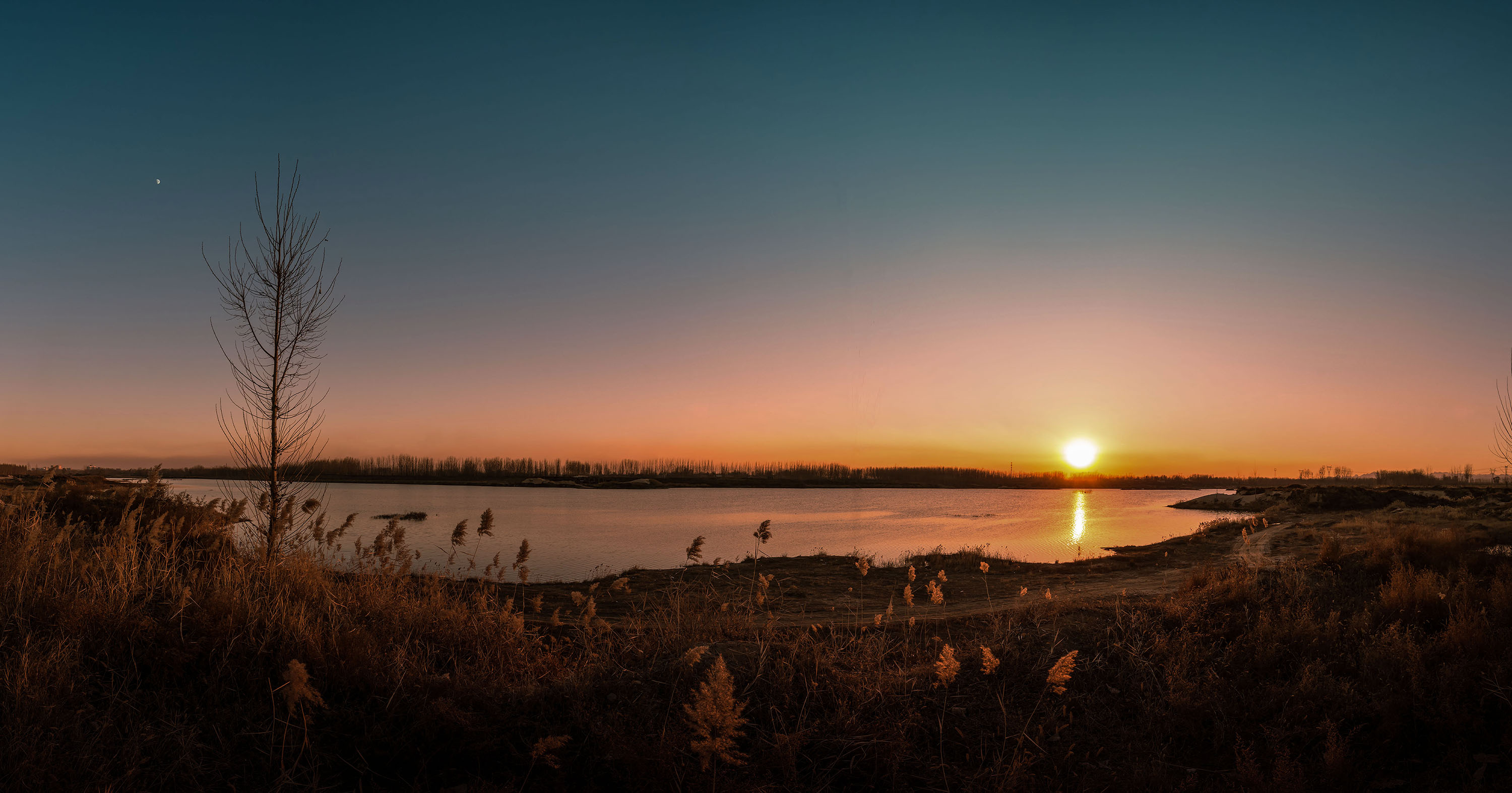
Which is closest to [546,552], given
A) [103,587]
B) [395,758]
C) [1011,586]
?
[1011,586]

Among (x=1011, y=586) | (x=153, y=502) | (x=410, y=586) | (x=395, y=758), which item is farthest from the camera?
(x=1011, y=586)

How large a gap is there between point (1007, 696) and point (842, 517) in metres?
36.6

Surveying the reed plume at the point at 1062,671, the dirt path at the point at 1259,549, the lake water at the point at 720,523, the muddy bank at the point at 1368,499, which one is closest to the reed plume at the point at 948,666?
the reed plume at the point at 1062,671

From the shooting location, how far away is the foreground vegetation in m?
4.54

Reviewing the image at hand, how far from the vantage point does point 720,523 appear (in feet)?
113

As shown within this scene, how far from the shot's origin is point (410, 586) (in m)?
8.46

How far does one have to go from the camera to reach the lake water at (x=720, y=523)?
2148 centimetres

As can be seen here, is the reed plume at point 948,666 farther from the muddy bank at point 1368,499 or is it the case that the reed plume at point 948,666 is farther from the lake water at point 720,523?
the muddy bank at point 1368,499

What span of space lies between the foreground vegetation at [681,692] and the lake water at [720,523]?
23.9 ft

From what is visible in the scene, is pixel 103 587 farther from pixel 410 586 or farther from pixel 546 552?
pixel 546 552

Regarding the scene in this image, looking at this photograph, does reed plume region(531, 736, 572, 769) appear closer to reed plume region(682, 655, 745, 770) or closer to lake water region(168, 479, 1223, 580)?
reed plume region(682, 655, 745, 770)

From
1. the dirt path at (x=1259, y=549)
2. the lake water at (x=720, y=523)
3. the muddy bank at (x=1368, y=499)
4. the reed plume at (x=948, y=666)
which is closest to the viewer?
the reed plume at (x=948, y=666)

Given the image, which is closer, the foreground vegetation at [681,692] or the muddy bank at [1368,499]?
the foreground vegetation at [681,692]

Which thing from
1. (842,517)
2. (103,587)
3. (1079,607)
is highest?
(103,587)
